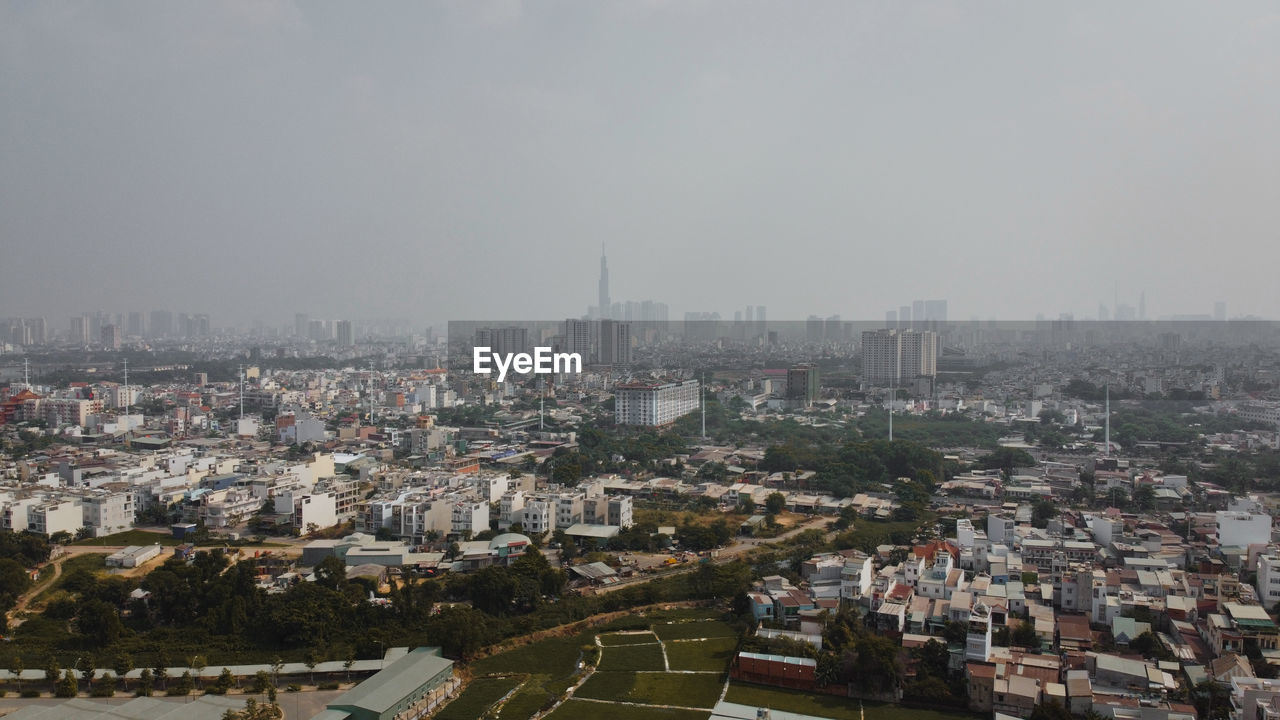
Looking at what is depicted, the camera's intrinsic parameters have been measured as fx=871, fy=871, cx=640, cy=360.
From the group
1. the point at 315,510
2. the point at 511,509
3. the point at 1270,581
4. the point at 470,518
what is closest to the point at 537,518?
the point at 511,509

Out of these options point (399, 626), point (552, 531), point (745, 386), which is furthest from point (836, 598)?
point (745, 386)

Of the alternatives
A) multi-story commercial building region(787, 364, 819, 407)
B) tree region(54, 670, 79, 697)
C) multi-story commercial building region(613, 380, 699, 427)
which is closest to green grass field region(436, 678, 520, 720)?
tree region(54, 670, 79, 697)

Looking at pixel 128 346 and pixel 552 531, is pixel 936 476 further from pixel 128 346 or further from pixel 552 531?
pixel 128 346

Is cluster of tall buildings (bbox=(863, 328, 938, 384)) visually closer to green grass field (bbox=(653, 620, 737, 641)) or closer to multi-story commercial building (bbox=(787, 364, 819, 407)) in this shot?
multi-story commercial building (bbox=(787, 364, 819, 407))

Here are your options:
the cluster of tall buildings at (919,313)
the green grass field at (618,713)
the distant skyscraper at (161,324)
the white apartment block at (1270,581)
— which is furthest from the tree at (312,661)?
the distant skyscraper at (161,324)

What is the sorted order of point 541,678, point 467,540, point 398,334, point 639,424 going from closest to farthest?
point 541,678 → point 467,540 → point 639,424 → point 398,334

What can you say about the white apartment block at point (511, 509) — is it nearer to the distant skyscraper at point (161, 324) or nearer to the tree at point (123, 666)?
the tree at point (123, 666)

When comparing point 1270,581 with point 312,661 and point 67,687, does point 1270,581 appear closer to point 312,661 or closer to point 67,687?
point 312,661
